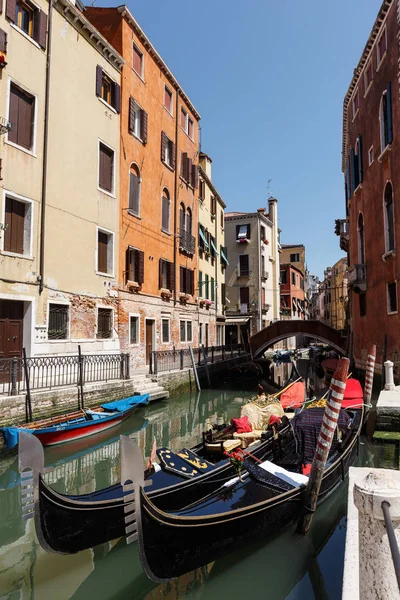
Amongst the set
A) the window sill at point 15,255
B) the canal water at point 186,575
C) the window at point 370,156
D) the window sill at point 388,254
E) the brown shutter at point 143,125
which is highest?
the brown shutter at point 143,125

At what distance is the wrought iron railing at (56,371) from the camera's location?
8.38 m

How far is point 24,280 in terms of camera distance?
9.73 metres

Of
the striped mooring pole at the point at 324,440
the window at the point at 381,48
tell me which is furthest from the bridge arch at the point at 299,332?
the striped mooring pole at the point at 324,440

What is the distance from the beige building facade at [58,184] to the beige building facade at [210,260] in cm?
822

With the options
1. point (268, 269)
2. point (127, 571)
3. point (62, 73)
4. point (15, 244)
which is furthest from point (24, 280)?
point (268, 269)

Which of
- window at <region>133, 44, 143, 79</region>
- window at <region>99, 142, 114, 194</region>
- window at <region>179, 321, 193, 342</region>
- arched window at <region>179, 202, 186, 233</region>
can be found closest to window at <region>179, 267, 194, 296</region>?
window at <region>179, 321, 193, 342</region>

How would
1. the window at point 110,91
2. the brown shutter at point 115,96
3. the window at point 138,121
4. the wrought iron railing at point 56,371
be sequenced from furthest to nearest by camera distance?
the window at point 138,121 → the brown shutter at point 115,96 → the window at point 110,91 → the wrought iron railing at point 56,371

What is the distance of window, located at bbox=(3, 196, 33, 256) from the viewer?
9.60 m

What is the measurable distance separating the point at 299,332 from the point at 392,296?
29.9ft

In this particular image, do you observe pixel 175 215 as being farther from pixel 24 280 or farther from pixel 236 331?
pixel 236 331

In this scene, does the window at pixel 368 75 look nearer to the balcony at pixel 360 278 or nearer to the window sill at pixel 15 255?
the balcony at pixel 360 278

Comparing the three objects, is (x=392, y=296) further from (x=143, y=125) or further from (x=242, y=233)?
(x=242, y=233)

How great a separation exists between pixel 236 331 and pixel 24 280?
69.4 ft

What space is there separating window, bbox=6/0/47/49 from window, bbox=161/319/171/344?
9676 mm
